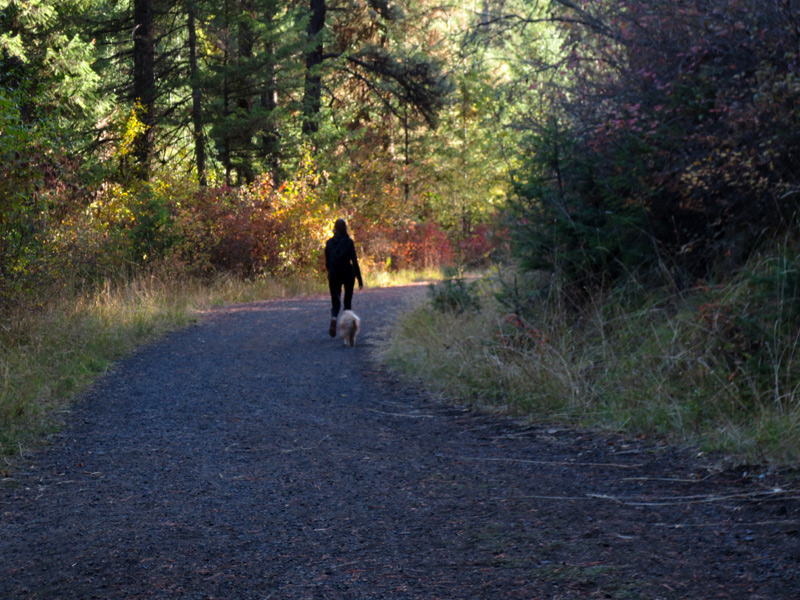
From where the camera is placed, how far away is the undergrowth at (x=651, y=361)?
6.06 m

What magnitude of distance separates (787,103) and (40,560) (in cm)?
670

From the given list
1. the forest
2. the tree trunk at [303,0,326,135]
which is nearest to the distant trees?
the forest

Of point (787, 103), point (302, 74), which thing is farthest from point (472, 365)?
point (302, 74)

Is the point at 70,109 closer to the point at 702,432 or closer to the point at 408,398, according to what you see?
the point at 408,398

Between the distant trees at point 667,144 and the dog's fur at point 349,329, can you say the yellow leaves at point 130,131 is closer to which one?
the dog's fur at point 349,329

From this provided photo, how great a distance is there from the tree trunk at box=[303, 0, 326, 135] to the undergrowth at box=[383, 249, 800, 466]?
2017cm

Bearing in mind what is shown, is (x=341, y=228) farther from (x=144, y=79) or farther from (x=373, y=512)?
(x=144, y=79)

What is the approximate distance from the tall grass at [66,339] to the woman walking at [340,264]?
2.94 m

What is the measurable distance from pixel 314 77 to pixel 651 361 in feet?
80.6

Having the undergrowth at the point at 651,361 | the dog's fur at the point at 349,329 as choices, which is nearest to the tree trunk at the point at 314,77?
the dog's fur at the point at 349,329

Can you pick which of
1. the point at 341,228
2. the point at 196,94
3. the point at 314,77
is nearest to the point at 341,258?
the point at 341,228

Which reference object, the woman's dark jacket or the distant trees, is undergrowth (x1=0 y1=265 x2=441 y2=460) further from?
the distant trees

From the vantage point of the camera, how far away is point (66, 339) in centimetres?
1064

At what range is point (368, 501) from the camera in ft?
16.2
